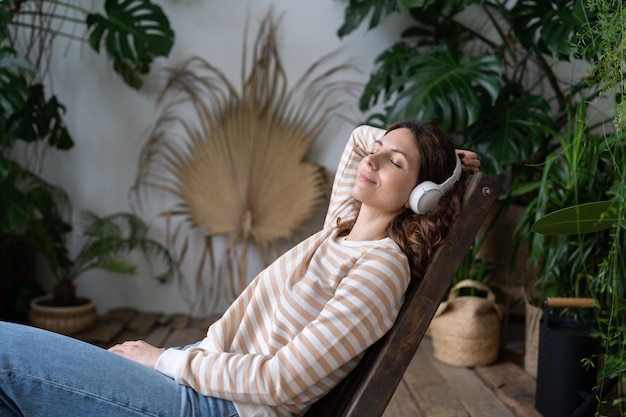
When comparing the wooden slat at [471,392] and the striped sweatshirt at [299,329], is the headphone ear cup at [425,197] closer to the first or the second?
the striped sweatshirt at [299,329]

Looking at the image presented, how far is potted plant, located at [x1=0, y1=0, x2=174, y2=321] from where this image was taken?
9.85ft

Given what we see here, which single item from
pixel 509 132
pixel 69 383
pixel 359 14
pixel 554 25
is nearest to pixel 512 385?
pixel 509 132

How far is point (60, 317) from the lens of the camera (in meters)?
3.31

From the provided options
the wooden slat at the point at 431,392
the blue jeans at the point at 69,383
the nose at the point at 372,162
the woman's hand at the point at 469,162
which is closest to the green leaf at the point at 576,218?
the woman's hand at the point at 469,162

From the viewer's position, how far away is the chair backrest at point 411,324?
1285 millimetres

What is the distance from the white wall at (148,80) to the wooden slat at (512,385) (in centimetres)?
165

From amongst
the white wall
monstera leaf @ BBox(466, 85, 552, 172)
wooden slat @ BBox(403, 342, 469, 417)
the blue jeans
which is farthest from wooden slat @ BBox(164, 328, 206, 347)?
the blue jeans

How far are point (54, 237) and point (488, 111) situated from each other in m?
2.07

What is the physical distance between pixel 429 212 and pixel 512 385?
159cm

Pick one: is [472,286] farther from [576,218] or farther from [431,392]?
[576,218]

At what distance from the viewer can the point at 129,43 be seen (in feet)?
11.1

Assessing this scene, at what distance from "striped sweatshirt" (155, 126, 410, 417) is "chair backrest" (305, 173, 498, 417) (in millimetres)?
32

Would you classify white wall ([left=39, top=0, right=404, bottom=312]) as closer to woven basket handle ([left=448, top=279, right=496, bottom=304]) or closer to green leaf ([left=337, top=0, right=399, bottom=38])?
green leaf ([left=337, top=0, right=399, bottom=38])

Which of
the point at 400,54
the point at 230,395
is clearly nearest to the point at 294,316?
the point at 230,395
